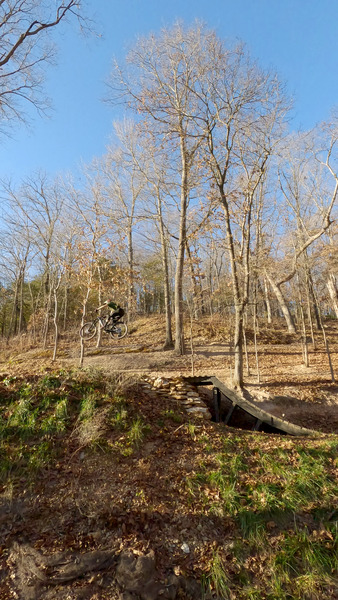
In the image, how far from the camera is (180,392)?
685cm

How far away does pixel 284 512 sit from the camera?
371cm

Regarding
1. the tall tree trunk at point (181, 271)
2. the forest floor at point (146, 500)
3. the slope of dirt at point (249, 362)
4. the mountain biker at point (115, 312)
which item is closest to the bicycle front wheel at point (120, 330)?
the mountain biker at point (115, 312)

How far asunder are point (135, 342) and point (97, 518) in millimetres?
10718

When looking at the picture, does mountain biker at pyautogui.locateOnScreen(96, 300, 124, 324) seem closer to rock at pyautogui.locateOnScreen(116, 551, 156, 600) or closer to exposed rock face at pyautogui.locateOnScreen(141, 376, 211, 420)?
exposed rock face at pyautogui.locateOnScreen(141, 376, 211, 420)

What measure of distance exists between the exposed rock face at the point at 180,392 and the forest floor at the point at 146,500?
333mm

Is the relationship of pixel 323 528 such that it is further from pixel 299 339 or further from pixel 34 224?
pixel 34 224

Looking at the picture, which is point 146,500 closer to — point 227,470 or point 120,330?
point 227,470

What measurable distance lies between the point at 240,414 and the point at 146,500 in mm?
4853

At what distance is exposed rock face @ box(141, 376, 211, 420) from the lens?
614 cm

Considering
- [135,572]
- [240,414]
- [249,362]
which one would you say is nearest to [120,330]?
[240,414]

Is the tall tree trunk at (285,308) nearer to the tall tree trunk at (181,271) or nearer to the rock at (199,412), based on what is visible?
the tall tree trunk at (181,271)

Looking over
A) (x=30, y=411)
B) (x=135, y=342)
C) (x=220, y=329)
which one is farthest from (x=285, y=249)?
(x=30, y=411)

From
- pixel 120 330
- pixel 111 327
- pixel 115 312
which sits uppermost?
pixel 115 312

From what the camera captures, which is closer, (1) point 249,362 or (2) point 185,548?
(2) point 185,548
